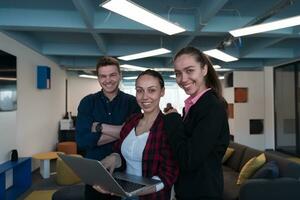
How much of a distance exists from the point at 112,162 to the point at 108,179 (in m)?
0.21

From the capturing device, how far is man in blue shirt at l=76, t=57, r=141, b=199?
171 cm

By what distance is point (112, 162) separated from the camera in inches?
56.3

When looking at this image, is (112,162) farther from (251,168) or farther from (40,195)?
(40,195)

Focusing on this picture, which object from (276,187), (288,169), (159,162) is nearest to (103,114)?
(159,162)

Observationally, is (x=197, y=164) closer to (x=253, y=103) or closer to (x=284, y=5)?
(x=284, y=5)

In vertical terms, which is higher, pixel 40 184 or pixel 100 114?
pixel 100 114

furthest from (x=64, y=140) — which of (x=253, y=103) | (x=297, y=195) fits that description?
(x=297, y=195)

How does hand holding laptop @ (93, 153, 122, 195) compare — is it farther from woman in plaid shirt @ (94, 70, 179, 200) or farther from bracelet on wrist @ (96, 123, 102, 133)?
bracelet on wrist @ (96, 123, 102, 133)

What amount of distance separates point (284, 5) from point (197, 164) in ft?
8.83

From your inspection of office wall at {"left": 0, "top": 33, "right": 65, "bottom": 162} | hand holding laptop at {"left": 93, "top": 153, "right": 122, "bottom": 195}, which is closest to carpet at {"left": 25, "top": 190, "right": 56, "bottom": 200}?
office wall at {"left": 0, "top": 33, "right": 65, "bottom": 162}

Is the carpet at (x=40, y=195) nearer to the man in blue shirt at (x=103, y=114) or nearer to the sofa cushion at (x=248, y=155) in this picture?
the sofa cushion at (x=248, y=155)

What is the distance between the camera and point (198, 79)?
1.32 metres

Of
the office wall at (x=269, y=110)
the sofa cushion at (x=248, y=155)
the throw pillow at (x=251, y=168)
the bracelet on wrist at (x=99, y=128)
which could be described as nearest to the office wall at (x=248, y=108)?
the office wall at (x=269, y=110)

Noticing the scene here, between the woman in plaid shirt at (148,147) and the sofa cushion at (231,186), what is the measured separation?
246cm
